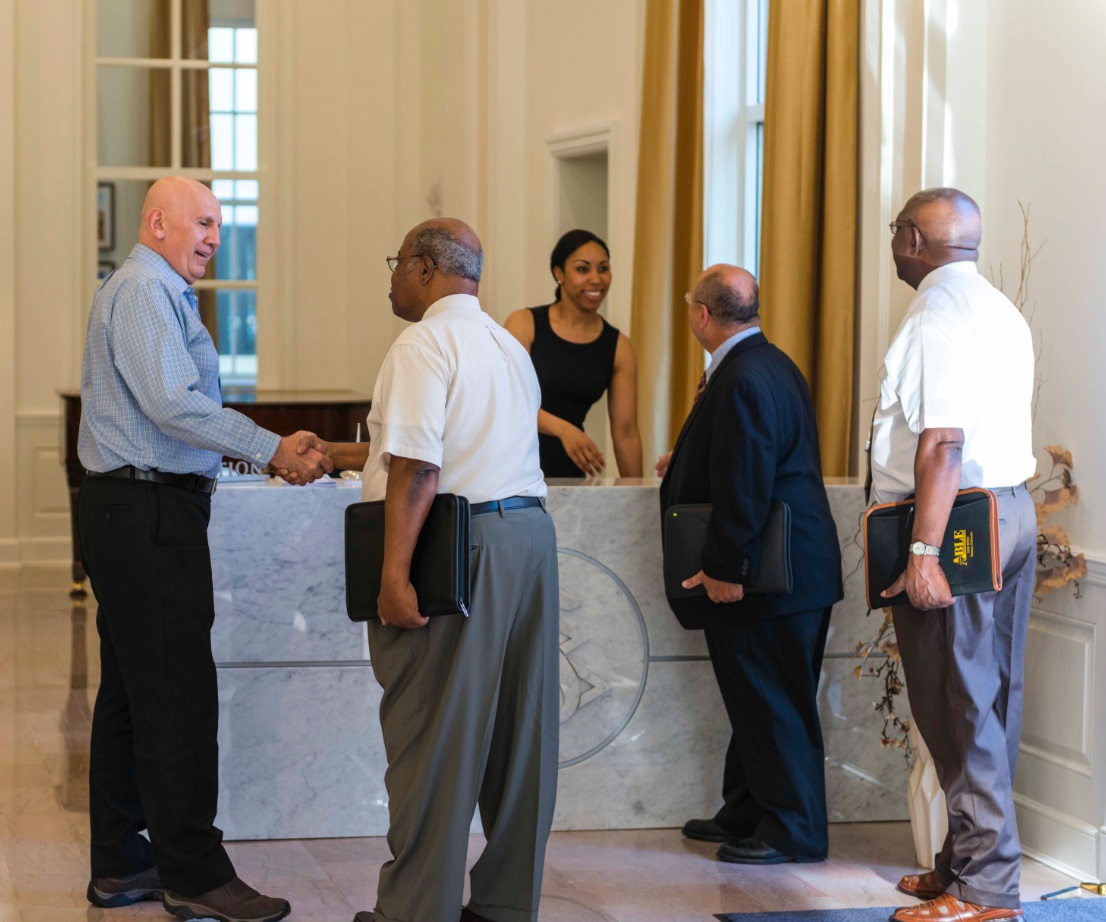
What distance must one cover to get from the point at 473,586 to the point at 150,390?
858 millimetres

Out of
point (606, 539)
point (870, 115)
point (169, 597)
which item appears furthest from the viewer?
point (870, 115)

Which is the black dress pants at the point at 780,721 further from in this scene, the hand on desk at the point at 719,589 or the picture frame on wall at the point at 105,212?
the picture frame on wall at the point at 105,212

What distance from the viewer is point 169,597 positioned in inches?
124

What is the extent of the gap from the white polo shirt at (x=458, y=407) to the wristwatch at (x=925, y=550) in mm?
892

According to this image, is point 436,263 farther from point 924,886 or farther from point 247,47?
point 247,47

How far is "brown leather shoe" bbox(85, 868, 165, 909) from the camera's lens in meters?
3.39

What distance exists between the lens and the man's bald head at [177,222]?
322cm

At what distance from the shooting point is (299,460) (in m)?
3.28

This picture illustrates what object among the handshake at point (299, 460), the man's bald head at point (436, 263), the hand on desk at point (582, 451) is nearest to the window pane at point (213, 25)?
the hand on desk at point (582, 451)

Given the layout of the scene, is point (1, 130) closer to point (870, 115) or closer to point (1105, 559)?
point (870, 115)

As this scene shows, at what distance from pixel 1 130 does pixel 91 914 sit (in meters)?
7.10

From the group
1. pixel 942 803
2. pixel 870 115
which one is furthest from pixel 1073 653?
pixel 870 115

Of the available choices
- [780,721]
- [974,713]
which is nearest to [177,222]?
[780,721]

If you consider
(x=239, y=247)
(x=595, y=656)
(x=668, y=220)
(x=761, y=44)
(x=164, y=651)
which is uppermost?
(x=761, y=44)
